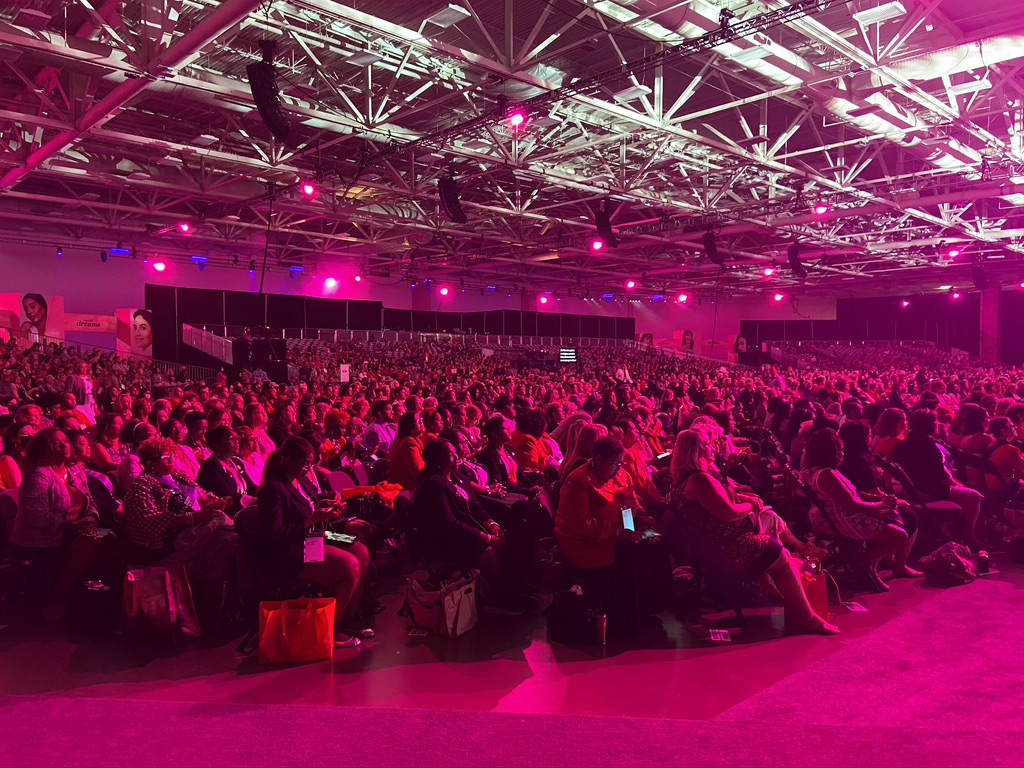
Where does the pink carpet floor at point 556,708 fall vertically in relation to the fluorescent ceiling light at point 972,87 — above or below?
below

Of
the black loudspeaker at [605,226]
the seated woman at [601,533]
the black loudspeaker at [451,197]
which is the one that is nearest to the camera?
the seated woman at [601,533]

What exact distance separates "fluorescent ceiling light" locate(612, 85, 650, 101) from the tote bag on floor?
22.3ft

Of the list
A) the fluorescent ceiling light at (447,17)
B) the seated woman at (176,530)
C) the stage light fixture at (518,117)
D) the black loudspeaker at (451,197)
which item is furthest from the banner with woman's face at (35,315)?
the seated woman at (176,530)

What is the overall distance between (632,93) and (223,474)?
6463 millimetres

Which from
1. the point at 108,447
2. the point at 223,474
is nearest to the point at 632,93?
the point at 223,474

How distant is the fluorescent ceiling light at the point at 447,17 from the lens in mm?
6773

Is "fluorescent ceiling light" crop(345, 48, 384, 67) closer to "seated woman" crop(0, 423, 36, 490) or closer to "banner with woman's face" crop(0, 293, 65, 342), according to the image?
"seated woman" crop(0, 423, 36, 490)

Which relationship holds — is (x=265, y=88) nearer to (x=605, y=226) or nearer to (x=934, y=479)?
(x=934, y=479)

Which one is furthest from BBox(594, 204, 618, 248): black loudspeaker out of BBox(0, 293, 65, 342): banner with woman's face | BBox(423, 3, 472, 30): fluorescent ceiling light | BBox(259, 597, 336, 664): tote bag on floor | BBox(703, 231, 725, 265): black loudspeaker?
BBox(0, 293, 65, 342): banner with woman's face

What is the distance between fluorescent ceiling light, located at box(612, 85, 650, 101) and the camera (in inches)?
325

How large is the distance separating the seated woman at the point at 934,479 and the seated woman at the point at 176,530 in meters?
4.72

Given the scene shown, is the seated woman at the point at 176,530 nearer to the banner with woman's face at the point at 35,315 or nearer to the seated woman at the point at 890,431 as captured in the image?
the seated woman at the point at 890,431

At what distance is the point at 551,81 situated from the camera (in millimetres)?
8312

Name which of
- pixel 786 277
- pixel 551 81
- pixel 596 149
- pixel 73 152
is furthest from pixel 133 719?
pixel 786 277
